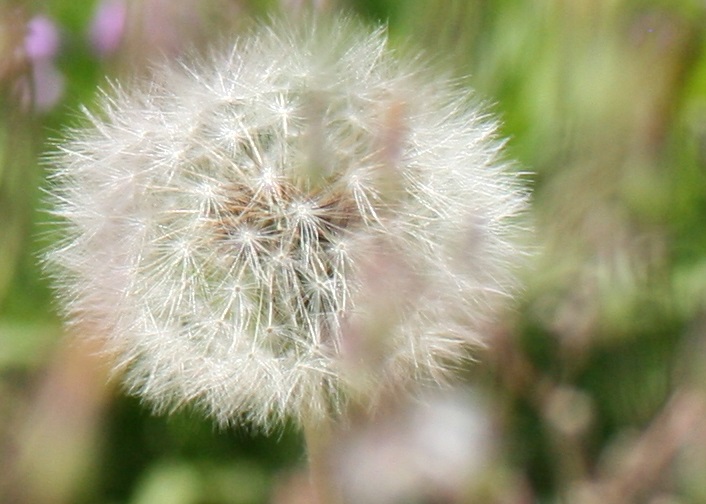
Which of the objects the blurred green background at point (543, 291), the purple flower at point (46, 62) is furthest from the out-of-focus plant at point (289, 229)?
the purple flower at point (46, 62)

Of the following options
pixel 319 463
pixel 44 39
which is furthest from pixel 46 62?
pixel 319 463

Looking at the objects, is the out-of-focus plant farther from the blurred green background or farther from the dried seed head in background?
the blurred green background

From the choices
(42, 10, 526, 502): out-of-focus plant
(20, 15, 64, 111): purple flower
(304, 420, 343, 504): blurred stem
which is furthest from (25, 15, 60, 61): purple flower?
(304, 420, 343, 504): blurred stem

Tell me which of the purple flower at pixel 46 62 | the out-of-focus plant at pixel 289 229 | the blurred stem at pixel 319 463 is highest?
the purple flower at pixel 46 62

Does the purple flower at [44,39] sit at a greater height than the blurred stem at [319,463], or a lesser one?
greater

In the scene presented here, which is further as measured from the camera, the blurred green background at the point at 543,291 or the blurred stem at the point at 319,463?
the blurred green background at the point at 543,291

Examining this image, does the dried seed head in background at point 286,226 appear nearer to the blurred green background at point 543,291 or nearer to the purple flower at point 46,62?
the blurred green background at point 543,291

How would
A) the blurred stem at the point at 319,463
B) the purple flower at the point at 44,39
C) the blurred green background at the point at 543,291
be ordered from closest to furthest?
the blurred stem at the point at 319,463
the blurred green background at the point at 543,291
the purple flower at the point at 44,39

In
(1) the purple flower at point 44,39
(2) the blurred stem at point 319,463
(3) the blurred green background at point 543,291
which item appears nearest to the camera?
(2) the blurred stem at point 319,463
